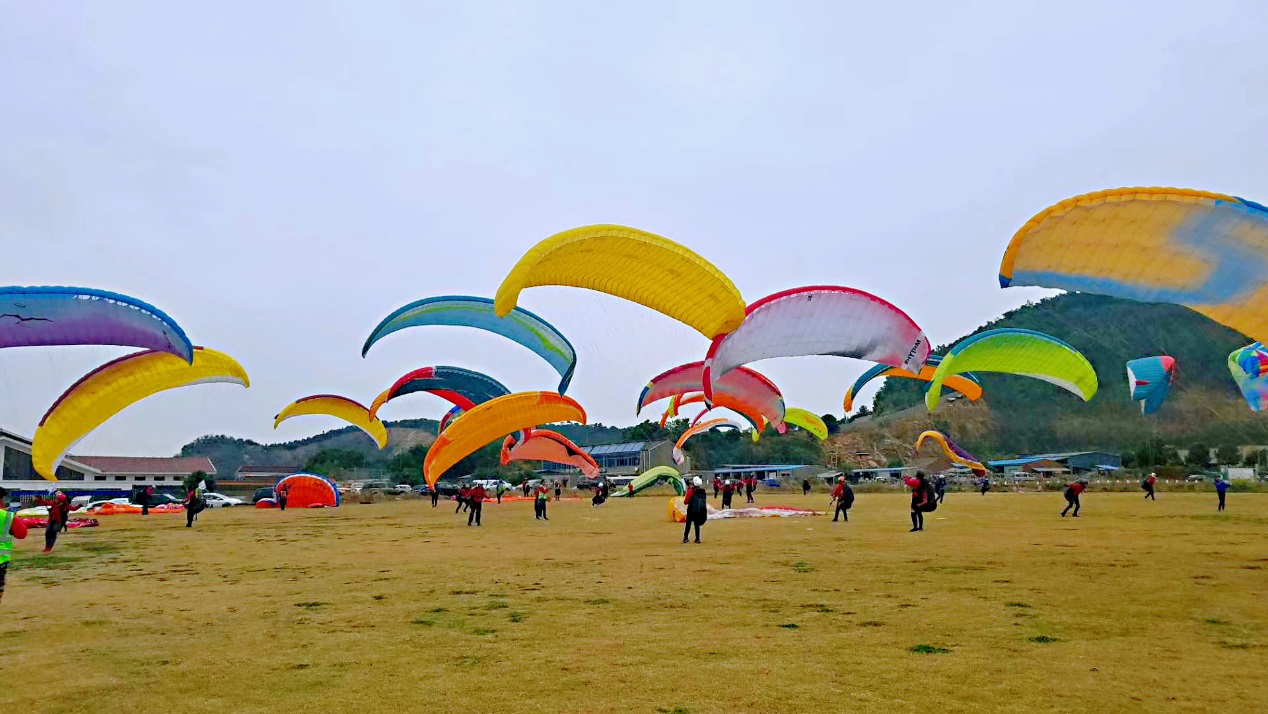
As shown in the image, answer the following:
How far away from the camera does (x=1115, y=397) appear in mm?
70625

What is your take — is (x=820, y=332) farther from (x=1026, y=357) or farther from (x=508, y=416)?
(x=508, y=416)

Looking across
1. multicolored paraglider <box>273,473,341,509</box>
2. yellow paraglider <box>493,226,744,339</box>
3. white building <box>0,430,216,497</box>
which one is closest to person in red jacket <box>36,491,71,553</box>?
yellow paraglider <box>493,226,744,339</box>

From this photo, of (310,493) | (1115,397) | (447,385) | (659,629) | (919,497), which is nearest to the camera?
(659,629)

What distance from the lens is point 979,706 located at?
15.9 feet

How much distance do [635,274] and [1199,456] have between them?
5326 centimetres

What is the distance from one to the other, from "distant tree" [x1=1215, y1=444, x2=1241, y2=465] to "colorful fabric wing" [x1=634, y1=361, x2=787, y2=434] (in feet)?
127

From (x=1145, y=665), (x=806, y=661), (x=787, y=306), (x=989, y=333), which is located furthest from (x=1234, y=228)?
(x=989, y=333)

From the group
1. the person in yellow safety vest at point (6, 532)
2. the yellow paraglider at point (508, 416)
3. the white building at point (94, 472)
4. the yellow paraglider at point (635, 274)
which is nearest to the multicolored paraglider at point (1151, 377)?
the yellow paraglider at point (635, 274)

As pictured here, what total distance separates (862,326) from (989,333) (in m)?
4.41

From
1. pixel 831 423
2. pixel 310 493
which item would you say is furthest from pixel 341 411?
pixel 831 423

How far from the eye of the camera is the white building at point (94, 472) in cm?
4841

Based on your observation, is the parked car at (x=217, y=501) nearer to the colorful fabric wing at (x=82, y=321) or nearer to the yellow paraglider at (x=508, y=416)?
the yellow paraglider at (x=508, y=416)

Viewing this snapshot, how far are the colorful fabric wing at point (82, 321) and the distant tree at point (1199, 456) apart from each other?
59843mm

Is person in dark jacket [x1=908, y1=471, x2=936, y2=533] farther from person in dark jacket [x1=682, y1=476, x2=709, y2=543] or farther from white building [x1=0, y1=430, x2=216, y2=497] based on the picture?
white building [x1=0, y1=430, x2=216, y2=497]
